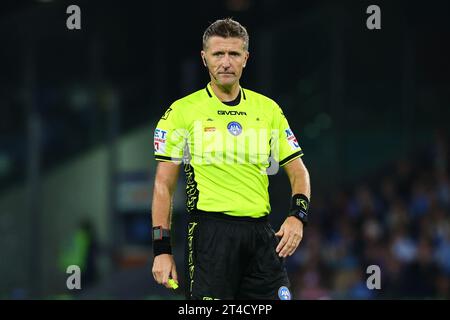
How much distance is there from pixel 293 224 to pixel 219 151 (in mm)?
626

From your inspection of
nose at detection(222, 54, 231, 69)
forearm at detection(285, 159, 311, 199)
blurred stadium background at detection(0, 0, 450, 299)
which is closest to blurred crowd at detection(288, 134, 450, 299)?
blurred stadium background at detection(0, 0, 450, 299)

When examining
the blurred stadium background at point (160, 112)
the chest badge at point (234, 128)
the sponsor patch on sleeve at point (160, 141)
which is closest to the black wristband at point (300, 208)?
the chest badge at point (234, 128)

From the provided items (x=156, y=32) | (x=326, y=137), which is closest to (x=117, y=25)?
(x=156, y=32)

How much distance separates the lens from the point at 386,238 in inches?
580

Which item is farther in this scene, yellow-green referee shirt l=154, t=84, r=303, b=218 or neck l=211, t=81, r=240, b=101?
neck l=211, t=81, r=240, b=101

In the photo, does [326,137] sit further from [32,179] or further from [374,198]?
[32,179]

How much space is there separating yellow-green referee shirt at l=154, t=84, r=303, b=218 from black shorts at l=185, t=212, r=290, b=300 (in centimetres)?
9

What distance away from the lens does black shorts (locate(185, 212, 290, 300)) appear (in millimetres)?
5875

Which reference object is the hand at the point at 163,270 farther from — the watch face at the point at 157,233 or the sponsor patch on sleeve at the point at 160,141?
the sponsor patch on sleeve at the point at 160,141

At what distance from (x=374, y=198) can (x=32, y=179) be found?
6.47m

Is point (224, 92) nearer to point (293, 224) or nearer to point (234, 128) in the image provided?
point (234, 128)

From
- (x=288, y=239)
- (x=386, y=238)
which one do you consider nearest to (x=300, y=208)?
(x=288, y=239)

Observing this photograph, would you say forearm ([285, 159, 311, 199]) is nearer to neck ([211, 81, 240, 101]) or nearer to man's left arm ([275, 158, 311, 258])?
man's left arm ([275, 158, 311, 258])
